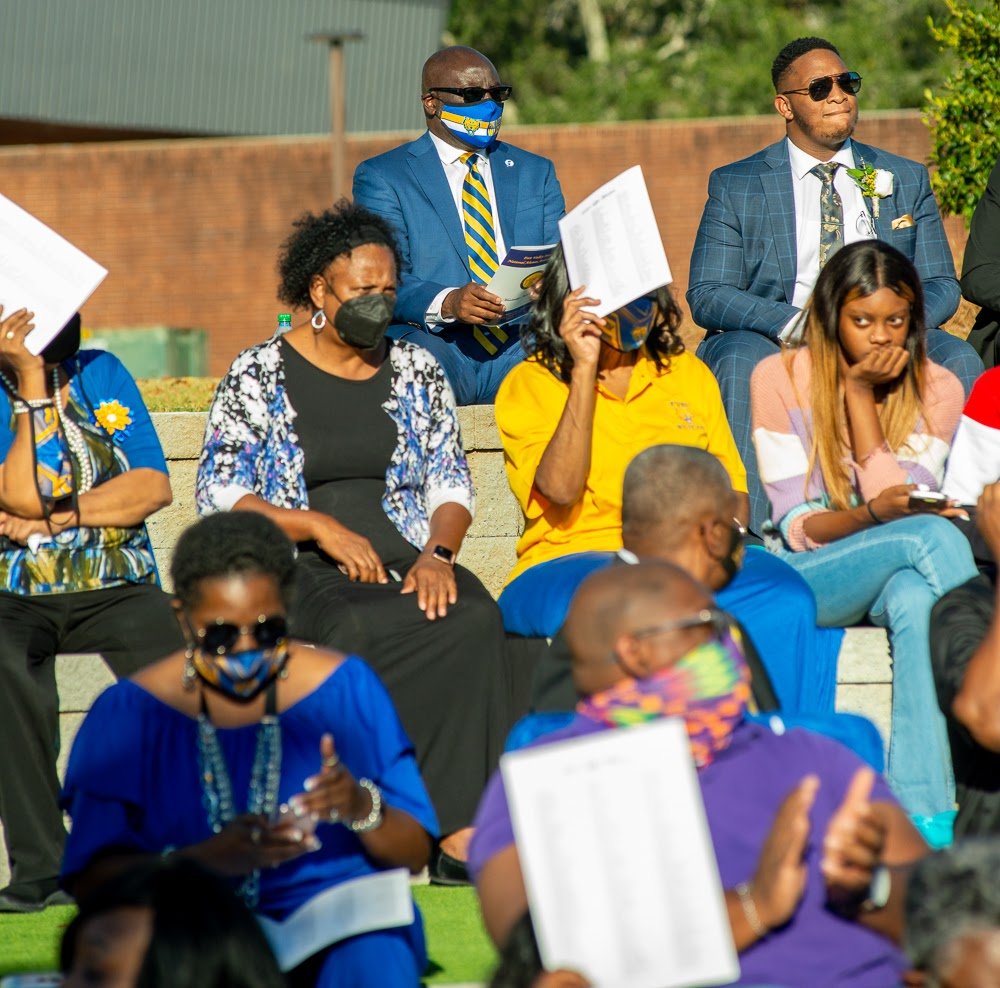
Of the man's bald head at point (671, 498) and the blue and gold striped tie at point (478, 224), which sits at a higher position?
the blue and gold striped tie at point (478, 224)

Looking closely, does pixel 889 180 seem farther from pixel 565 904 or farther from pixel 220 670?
pixel 565 904

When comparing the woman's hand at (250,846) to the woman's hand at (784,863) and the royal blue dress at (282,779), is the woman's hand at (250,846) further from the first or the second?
the woman's hand at (784,863)

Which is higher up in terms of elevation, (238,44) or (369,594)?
(238,44)

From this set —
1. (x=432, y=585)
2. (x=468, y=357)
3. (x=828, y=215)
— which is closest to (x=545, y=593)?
(x=432, y=585)

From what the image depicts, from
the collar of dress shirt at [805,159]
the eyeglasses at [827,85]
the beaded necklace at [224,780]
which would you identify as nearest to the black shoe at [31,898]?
the beaded necklace at [224,780]

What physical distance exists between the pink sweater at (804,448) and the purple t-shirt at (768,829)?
2.41m

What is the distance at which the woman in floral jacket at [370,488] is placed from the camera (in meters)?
5.52

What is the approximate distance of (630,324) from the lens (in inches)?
232

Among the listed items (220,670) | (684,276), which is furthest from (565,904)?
(684,276)

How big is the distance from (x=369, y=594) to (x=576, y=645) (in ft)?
7.42

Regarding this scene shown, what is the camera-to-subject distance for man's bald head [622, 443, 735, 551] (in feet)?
14.5

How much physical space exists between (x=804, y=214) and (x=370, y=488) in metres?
2.29

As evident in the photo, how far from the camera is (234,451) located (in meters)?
5.89

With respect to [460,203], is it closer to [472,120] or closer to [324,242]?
[472,120]
